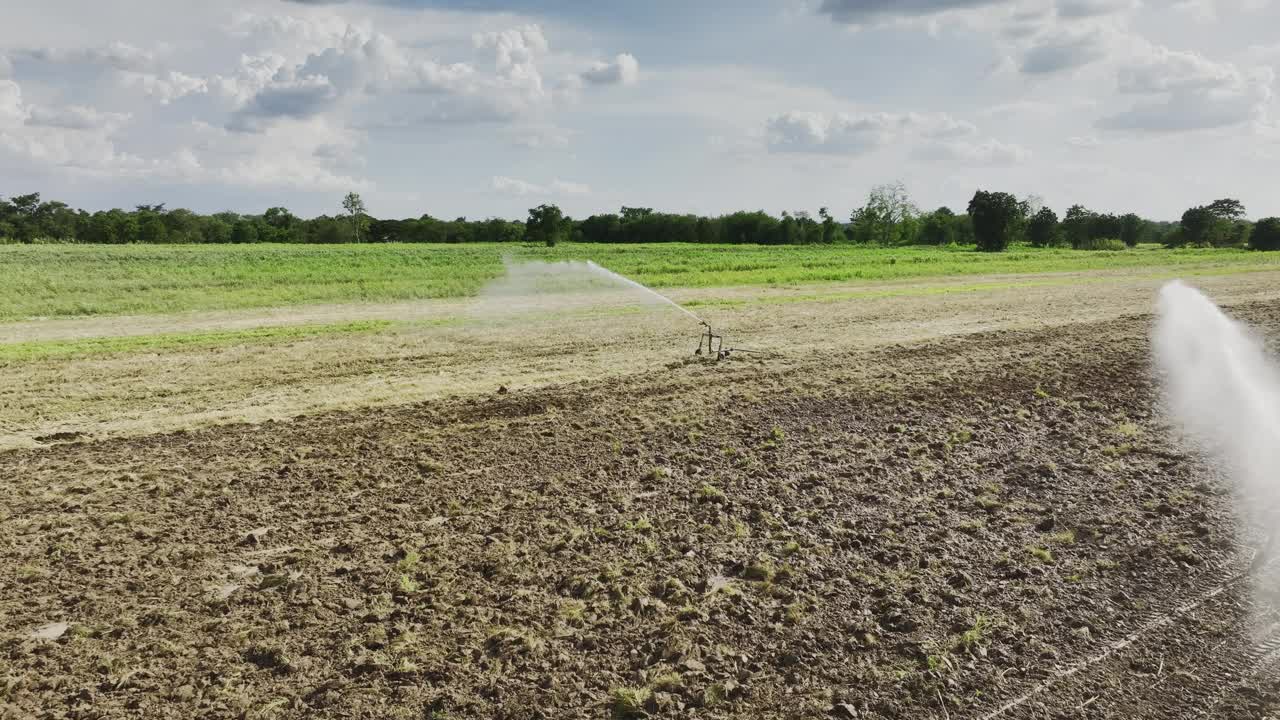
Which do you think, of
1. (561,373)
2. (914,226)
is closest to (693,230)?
(914,226)

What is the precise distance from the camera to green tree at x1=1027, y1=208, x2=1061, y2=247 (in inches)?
3735

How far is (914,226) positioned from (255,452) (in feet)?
402

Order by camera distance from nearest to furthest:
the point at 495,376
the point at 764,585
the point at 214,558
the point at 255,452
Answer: the point at 764,585, the point at 214,558, the point at 255,452, the point at 495,376

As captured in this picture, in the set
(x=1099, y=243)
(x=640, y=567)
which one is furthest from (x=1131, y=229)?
(x=640, y=567)

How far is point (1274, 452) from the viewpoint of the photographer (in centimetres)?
962

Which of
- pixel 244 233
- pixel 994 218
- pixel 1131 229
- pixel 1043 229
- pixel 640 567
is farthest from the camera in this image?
pixel 1131 229

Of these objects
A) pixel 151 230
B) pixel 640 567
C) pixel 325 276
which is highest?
pixel 151 230

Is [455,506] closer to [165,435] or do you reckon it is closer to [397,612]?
[397,612]

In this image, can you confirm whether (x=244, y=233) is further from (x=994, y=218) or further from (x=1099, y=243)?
(x=1099, y=243)

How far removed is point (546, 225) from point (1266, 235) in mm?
66137

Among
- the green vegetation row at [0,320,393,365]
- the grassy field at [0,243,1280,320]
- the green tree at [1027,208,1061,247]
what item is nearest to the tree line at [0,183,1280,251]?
the green tree at [1027,208,1061,247]

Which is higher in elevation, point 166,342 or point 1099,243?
point 1099,243

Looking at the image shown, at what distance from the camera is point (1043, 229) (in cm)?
9562

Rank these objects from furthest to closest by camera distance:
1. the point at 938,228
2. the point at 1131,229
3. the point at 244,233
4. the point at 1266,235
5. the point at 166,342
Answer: the point at 938,228, the point at 1131,229, the point at 244,233, the point at 1266,235, the point at 166,342
